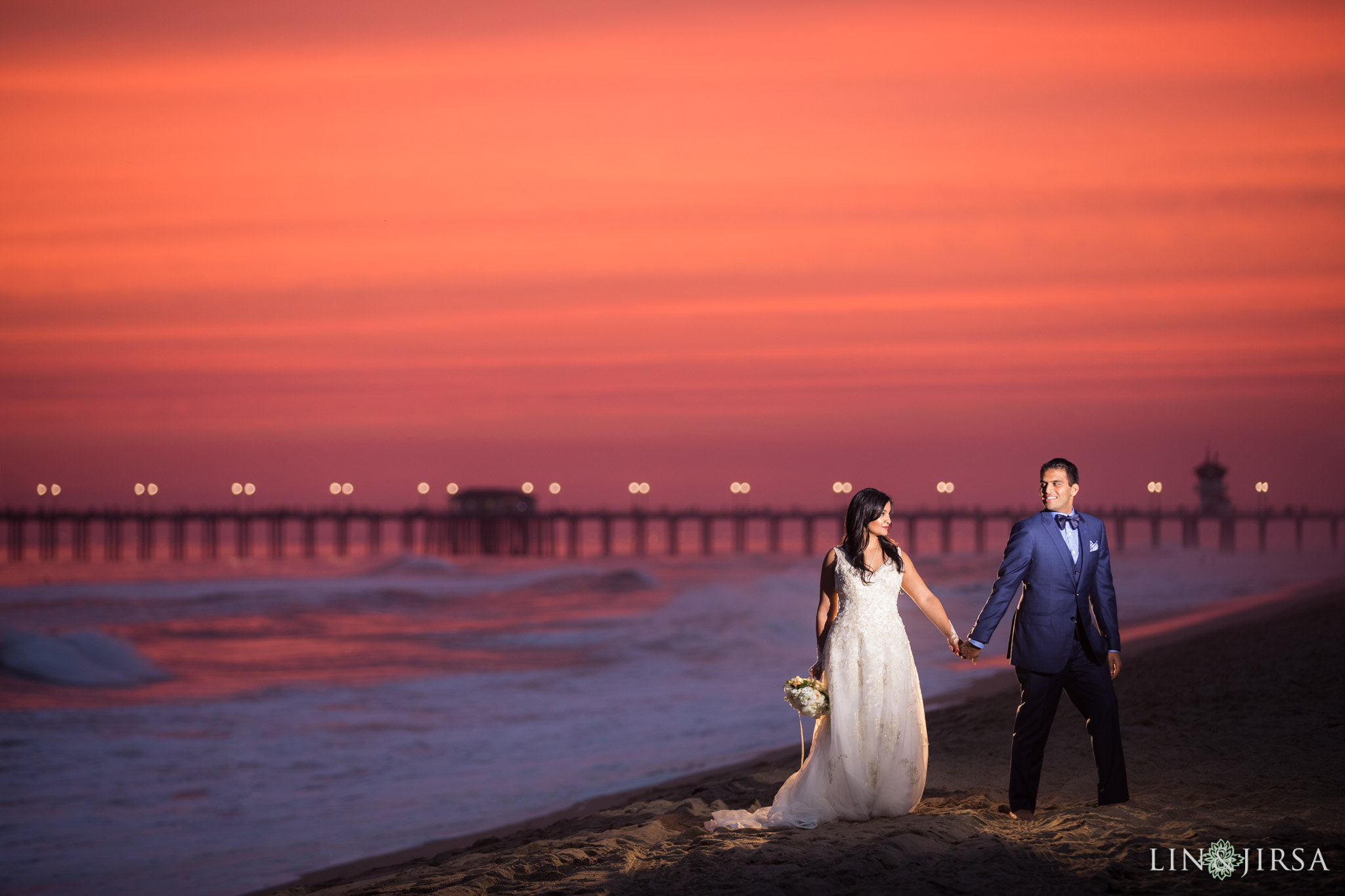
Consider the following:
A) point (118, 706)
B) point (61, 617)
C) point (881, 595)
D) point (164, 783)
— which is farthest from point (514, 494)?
point (881, 595)

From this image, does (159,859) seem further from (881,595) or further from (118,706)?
(118,706)

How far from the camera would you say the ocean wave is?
20.8 m

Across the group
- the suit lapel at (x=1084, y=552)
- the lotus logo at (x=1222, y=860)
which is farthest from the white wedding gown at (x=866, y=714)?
the lotus logo at (x=1222, y=860)

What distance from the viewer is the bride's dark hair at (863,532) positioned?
525cm

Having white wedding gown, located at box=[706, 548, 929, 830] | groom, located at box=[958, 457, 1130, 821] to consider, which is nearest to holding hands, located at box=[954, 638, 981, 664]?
groom, located at box=[958, 457, 1130, 821]

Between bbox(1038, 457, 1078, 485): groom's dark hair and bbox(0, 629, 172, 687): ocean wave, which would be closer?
bbox(1038, 457, 1078, 485): groom's dark hair

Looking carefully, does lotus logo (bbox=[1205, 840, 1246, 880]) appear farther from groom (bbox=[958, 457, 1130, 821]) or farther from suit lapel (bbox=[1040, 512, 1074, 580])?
suit lapel (bbox=[1040, 512, 1074, 580])

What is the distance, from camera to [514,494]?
95.8m

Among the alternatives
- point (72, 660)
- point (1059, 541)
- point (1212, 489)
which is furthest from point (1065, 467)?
point (1212, 489)

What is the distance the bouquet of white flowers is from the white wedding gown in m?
0.04

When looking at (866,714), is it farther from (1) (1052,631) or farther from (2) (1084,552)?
(2) (1084,552)

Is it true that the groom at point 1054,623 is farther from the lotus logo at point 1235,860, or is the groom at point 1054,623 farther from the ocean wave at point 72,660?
the ocean wave at point 72,660

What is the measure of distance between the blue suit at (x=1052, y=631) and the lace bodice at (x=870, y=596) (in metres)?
0.40

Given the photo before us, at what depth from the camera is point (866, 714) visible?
211 inches
